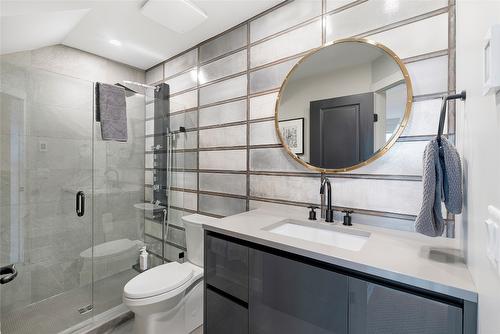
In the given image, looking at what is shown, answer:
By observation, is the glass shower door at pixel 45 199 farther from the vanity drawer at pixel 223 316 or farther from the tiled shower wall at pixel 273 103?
the vanity drawer at pixel 223 316

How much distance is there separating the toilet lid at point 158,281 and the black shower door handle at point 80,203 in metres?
0.82

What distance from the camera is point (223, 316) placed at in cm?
131

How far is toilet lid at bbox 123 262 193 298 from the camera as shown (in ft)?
5.00

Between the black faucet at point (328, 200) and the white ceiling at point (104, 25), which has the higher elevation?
the white ceiling at point (104, 25)

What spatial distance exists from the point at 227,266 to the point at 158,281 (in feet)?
2.35

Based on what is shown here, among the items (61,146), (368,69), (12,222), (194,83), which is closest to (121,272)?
(12,222)

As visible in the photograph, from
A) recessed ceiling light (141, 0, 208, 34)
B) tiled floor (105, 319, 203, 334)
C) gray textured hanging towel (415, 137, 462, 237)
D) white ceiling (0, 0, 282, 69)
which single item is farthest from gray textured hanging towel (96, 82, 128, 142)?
gray textured hanging towel (415, 137, 462, 237)

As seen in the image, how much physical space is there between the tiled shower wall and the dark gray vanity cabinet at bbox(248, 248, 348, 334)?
1.86 feet

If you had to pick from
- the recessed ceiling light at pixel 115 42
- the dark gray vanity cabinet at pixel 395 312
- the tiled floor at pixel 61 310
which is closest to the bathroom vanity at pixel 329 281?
the dark gray vanity cabinet at pixel 395 312

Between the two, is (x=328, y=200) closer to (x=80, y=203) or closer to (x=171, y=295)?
(x=171, y=295)

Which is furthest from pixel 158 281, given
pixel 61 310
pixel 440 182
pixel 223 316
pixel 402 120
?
pixel 402 120

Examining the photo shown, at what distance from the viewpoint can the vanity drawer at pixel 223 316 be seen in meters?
1.22

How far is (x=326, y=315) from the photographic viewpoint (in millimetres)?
920

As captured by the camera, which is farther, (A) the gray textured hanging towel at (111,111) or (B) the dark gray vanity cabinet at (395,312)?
(A) the gray textured hanging towel at (111,111)
